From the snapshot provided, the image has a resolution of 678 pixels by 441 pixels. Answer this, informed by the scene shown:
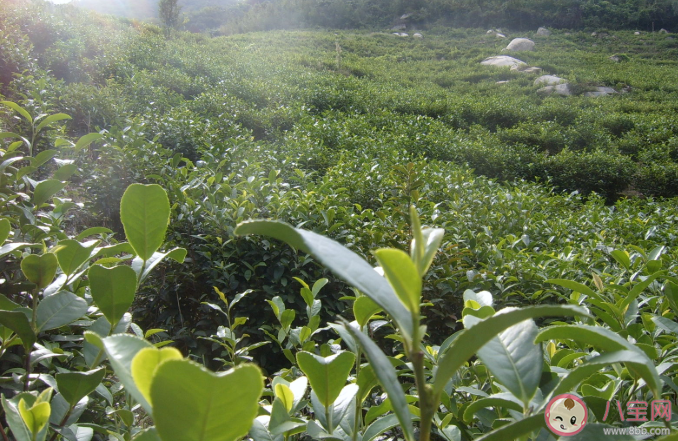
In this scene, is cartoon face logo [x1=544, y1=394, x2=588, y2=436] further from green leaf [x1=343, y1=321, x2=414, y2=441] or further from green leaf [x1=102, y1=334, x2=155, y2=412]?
green leaf [x1=102, y1=334, x2=155, y2=412]

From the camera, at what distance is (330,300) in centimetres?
220

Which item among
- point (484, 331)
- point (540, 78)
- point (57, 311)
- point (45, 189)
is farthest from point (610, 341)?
point (540, 78)

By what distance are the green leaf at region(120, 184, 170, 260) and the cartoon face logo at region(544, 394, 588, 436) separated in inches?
17.4

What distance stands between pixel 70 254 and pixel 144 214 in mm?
246

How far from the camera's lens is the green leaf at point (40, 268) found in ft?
1.94

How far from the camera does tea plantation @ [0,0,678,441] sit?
1.10 ft

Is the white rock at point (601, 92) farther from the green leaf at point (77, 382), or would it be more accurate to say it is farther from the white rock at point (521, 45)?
the green leaf at point (77, 382)

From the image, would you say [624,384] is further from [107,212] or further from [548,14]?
[548,14]

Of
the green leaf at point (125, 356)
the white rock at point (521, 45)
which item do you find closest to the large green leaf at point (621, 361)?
the green leaf at point (125, 356)

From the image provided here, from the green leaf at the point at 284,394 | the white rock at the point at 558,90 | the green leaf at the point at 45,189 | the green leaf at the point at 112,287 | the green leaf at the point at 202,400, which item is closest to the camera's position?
the green leaf at the point at 202,400

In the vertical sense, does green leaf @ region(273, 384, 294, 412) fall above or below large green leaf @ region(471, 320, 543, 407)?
below

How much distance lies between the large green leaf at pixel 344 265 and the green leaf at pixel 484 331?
0.04 metres

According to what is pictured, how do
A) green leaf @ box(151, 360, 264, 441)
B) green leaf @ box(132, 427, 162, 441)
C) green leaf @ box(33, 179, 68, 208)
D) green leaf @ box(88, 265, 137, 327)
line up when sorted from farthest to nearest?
green leaf @ box(33, 179, 68, 208) < green leaf @ box(88, 265, 137, 327) < green leaf @ box(132, 427, 162, 441) < green leaf @ box(151, 360, 264, 441)

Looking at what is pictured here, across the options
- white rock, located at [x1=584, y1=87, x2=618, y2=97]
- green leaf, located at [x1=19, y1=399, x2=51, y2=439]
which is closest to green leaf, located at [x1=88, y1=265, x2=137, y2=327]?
green leaf, located at [x1=19, y1=399, x2=51, y2=439]
